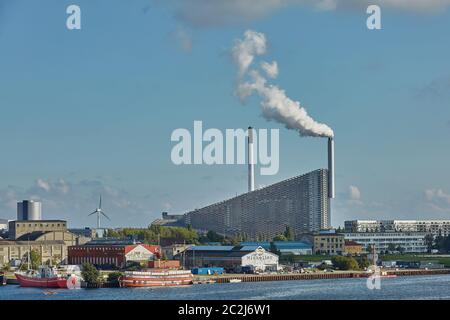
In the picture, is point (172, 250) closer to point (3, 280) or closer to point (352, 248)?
point (352, 248)

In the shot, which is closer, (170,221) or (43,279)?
(43,279)

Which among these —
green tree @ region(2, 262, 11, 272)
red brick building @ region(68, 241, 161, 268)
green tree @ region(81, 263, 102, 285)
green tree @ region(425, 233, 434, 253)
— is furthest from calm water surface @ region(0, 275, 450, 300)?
green tree @ region(425, 233, 434, 253)

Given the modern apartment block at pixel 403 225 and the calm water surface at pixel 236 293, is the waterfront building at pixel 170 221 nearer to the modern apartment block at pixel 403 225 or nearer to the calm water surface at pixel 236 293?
the modern apartment block at pixel 403 225

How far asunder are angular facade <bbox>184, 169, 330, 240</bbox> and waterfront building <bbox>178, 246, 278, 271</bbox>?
6280mm

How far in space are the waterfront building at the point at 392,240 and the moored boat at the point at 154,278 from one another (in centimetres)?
1395

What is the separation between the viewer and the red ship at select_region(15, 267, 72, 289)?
53.6 feet

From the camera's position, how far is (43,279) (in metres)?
16.7

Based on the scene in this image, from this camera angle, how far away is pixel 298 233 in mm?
29734

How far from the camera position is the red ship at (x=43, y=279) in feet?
53.6

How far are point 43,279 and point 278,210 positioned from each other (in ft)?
47.6

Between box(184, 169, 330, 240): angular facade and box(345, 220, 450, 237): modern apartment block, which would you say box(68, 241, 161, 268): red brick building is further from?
box(345, 220, 450, 237): modern apartment block

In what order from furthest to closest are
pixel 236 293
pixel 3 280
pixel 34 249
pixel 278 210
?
pixel 278 210 < pixel 34 249 < pixel 3 280 < pixel 236 293

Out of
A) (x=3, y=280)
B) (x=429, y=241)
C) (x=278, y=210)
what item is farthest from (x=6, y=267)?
(x=429, y=241)
